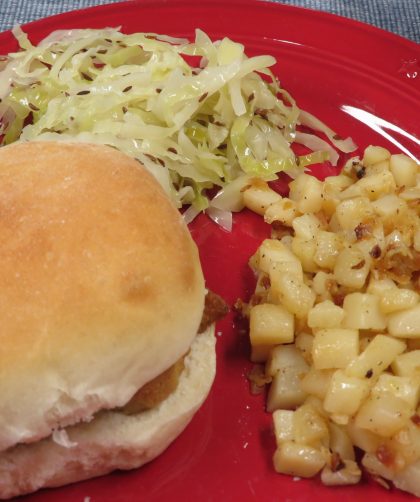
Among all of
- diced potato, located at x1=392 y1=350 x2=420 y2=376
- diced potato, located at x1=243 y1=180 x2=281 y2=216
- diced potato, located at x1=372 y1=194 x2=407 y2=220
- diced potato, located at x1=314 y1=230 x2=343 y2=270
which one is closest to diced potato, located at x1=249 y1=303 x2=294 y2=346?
diced potato, located at x1=314 y1=230 x2=343 y2=270

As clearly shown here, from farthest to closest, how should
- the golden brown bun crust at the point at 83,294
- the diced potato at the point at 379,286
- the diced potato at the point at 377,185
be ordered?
the diced potato at the point at 377,185 → the diced potato at the point at 379,286 → the golden brown bun crust at the point at 83,294

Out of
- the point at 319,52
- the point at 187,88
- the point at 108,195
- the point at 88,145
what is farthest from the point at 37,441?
the point at 319,52

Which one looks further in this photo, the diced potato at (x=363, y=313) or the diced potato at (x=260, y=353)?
the diced potato at (x=260, y=353)

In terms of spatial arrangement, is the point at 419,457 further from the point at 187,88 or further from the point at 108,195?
the point at 187,88

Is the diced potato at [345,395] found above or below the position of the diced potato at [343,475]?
above

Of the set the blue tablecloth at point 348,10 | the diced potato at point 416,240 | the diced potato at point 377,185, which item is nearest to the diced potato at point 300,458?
the diced potato at point 416,240

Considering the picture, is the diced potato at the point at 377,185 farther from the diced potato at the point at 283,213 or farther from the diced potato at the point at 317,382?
the diced potato at the point at 317,382
